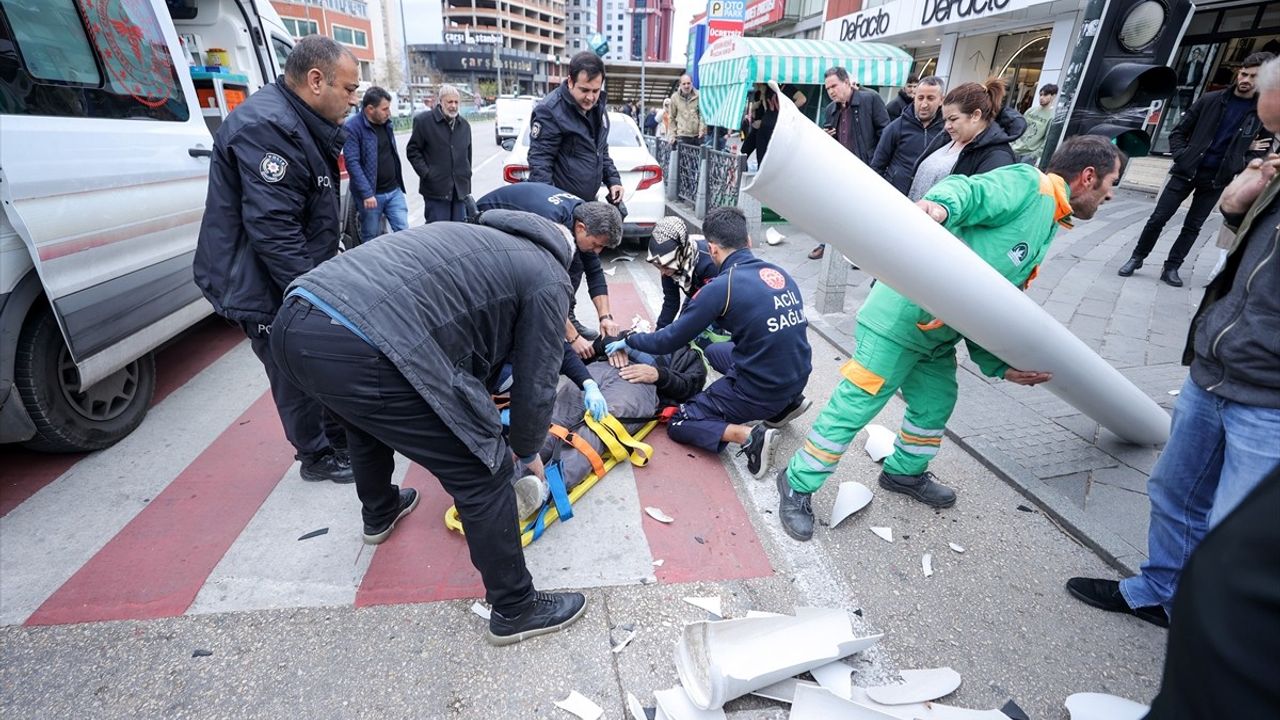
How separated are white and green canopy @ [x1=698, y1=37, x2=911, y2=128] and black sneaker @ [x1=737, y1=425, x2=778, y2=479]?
664 cm

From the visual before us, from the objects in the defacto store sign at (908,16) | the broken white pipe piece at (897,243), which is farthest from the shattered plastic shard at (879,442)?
the defacto store sign at (908,16)

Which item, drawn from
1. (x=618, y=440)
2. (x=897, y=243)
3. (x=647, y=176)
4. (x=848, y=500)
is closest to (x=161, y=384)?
(x=618, y=440)

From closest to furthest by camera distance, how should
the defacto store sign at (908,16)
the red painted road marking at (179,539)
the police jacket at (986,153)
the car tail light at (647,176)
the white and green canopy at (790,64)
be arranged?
the red painted road marking at (179,539)
the police jacket at (986,153)
the car tail light at (647,176)
the white and green canopy at (790,64)
the defacto store sign at (908,16)

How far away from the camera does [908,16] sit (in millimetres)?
14453

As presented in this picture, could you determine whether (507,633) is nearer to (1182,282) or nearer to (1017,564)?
(1017,564)

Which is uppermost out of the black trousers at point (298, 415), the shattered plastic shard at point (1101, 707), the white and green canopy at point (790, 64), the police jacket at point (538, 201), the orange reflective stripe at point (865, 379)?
the white and green canopy at point (790, 64)

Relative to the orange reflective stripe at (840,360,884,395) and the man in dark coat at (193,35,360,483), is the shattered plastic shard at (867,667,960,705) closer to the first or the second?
the orange reflective stripe at (840,360,884,395)

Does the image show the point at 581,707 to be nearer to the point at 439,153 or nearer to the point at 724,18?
the point at 439,153

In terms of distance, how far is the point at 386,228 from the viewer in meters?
6.57

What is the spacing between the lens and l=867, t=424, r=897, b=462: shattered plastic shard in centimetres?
312

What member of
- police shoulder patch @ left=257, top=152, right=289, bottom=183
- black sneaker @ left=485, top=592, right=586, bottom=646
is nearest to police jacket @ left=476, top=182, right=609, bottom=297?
police shoulder patch @ left=257, top=152, right=289, bottom=183

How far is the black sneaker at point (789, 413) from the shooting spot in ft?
10.7

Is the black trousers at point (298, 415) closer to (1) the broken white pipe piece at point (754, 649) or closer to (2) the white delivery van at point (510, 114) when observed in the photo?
(1) the broken white pipe piece at point (754, 649)

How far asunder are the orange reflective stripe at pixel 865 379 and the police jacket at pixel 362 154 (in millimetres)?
4928
